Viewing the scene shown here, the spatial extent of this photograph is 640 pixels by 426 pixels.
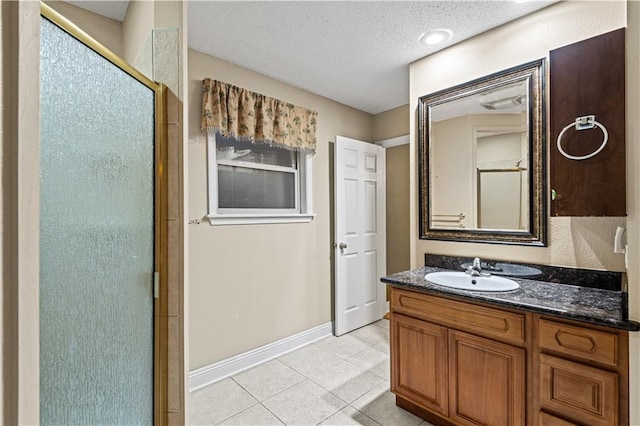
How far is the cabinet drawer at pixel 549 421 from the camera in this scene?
1291 millimetres

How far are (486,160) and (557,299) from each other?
977 millimetres

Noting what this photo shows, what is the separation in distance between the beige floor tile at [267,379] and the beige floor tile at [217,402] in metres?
0.06

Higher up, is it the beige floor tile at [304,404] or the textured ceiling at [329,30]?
the textured ceiling at [329,30]

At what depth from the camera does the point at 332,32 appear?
2021mm

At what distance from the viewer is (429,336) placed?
1.76 meters

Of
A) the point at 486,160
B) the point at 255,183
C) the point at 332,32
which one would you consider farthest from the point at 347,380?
the point at 332,32

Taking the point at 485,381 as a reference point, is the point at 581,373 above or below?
above

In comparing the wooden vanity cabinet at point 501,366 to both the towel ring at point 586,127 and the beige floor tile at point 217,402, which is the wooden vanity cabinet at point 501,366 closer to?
the towel ring at point 586,127

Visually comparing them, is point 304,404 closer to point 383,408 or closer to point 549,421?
point 383,408

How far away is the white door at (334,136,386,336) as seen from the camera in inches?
123

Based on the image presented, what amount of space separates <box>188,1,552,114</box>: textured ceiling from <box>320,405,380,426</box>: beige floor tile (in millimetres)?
2484

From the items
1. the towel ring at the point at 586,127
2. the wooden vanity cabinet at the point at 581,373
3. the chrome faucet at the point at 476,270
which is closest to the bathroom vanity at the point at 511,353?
the wooden vanity cabinet at the point at 581,373

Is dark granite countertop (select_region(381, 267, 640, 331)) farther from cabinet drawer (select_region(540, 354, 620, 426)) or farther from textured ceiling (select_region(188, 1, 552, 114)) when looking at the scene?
textured ceiling (select_region(188, 1, 552, 114))

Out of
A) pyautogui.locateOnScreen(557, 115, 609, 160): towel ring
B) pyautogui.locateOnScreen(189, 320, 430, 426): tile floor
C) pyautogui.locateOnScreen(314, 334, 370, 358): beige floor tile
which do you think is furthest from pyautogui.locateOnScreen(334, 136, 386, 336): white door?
pyautogui.locateOnScreen(557, 115, 609, 160): towel ring
